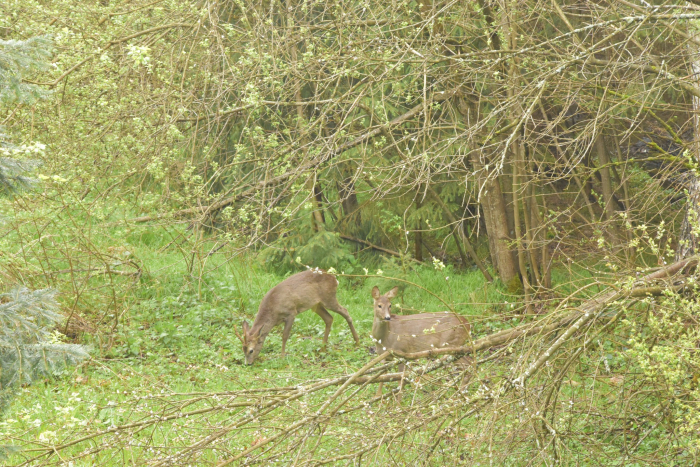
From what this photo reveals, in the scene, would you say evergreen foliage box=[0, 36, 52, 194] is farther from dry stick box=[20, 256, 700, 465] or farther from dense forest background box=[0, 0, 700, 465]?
dry stick box=[20, 256, 700, 465]

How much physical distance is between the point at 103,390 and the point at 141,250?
4.69 meters

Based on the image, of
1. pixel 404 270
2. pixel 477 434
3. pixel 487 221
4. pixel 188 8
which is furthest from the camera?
pixel 487 221

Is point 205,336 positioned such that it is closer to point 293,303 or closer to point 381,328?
point 293,303

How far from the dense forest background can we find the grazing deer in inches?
11.9

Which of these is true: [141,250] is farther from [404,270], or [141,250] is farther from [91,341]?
[404,270]

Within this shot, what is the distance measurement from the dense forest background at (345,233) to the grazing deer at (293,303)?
0.30 meters

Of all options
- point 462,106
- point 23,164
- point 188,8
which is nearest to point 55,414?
point 23,164

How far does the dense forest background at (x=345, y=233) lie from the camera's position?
5.25 m


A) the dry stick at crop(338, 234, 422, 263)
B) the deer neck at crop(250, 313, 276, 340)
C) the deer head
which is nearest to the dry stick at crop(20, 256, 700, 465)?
the deer head

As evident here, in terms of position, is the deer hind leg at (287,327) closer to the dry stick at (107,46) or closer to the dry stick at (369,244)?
the dry stick at (369,244)

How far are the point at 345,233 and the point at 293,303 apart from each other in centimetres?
329

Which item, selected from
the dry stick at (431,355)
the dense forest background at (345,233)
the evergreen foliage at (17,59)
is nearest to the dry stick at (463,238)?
the dense forest background at (345,233)

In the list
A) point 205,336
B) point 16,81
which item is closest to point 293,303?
point 205,336

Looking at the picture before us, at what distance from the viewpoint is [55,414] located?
779cm
